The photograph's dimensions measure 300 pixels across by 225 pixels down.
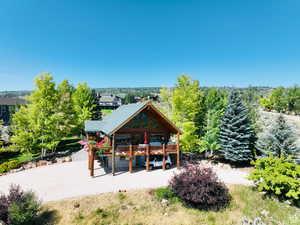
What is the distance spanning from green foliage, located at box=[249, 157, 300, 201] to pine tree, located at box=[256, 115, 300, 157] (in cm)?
301

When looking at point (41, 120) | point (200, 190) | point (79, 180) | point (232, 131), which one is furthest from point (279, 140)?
point (41, 120)

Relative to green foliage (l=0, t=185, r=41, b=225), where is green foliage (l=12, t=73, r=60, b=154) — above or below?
above

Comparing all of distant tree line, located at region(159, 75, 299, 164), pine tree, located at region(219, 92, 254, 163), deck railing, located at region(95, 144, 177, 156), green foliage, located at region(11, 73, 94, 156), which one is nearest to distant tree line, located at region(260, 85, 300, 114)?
distant tree line, located at region(159, 75, 299, 164)

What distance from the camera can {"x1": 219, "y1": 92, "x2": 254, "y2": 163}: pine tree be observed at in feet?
56.0

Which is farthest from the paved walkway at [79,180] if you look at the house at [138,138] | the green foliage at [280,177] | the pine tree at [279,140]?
the pine tree at [279,140]

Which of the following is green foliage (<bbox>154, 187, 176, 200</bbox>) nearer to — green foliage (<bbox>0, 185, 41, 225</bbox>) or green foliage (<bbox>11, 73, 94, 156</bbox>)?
green foliage (<bbox>0, 185, 41, 225</bbox>)

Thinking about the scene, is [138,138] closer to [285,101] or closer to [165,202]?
[165,202]

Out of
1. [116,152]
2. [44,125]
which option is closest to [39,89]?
[44,125]

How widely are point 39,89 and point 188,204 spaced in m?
22.0

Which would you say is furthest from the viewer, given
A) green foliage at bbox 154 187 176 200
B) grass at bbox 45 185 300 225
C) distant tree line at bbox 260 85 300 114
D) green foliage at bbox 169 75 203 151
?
distant tree line at bbox 260 85 300 114

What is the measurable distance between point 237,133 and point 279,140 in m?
3.46

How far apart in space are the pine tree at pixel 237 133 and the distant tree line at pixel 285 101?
51229 millimetres

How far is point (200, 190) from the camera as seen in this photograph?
10469mm

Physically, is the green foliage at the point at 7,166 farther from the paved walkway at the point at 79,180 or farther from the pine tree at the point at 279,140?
the pine tree at the point at 279,140
